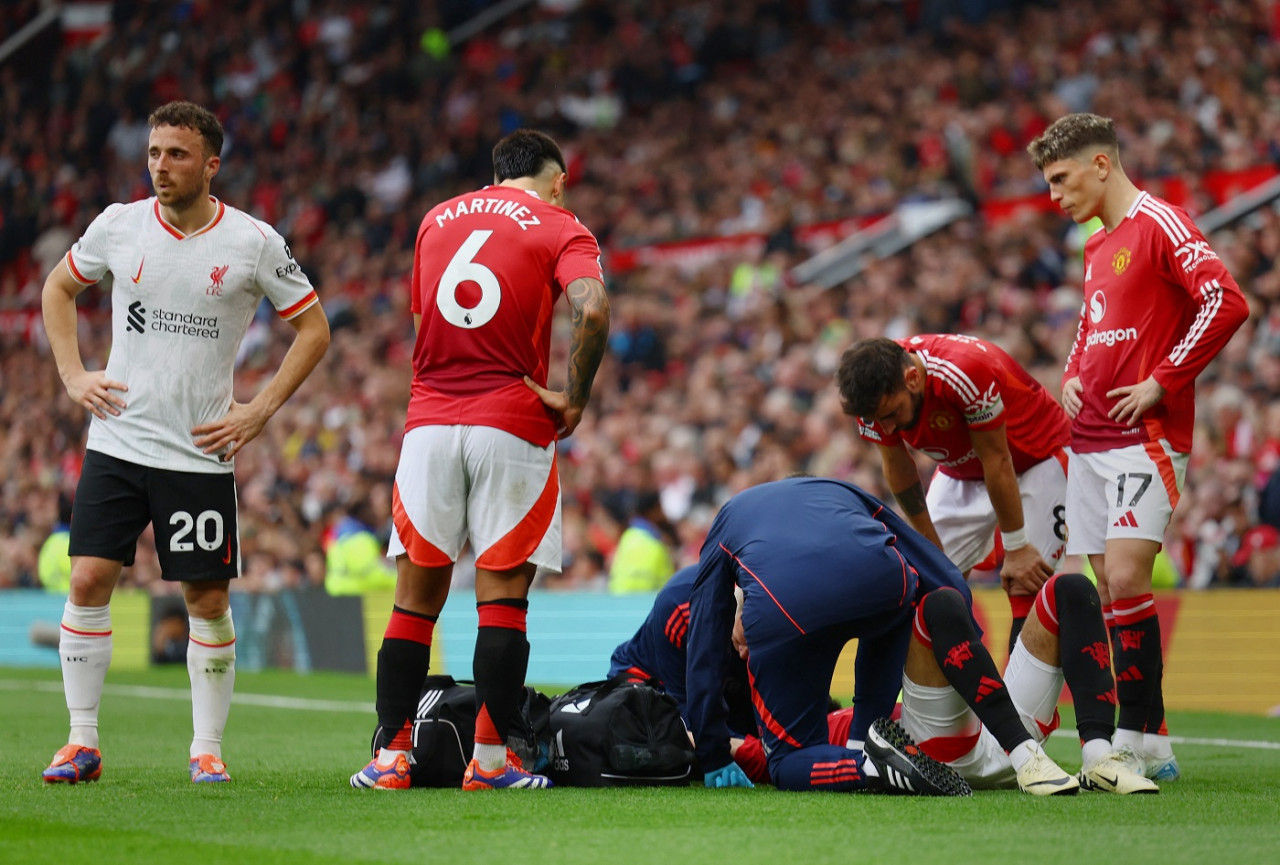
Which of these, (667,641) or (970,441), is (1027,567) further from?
(667,641)

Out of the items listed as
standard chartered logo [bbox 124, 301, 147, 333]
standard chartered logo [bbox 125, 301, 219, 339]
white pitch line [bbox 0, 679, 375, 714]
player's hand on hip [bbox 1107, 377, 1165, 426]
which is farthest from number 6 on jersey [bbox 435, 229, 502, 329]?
white pitch line [bbox 0, 679, 375, 714]

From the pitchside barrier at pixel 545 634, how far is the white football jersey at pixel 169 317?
13.9ft

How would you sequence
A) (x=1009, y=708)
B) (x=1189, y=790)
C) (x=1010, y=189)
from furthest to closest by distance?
(x=1010, y=189) → (x=1189, y=790) → (x=1009, y=708)

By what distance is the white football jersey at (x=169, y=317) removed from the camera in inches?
217

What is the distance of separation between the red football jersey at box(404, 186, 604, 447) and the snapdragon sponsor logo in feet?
6.53

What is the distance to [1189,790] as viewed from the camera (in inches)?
208

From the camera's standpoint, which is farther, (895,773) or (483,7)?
(483,7)

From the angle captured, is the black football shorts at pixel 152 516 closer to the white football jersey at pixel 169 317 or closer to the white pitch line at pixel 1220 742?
the white football jersey at pixel 169 317

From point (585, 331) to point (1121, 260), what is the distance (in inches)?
83.8

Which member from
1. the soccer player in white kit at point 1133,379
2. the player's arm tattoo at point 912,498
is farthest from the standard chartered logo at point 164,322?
the soccer player in white kit at point 1133,379

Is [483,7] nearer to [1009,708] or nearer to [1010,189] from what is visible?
[1010,189]

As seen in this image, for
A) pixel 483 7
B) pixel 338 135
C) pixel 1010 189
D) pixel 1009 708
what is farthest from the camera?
pixel 483 7

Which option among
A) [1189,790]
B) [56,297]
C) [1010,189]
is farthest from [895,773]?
[1010,189]

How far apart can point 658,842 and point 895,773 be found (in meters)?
1.25
